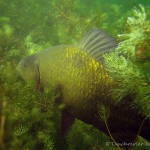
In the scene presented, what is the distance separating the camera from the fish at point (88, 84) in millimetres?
3105

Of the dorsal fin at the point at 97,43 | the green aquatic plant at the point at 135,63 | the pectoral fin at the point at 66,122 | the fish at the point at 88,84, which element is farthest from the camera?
the pectoral fin at the point at 66,122

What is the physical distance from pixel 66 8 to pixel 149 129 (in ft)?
17.7

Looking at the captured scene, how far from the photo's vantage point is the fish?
10.2 ft

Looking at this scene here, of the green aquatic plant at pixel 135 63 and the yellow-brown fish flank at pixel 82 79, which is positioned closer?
the green aquatic plant at pixel 135 63

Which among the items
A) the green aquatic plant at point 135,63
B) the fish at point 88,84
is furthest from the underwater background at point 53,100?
the fish at point 88,84

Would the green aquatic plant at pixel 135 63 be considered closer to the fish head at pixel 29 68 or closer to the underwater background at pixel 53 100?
the underwater background at pixel 53 100

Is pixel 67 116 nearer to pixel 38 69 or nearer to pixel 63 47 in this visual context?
pixel 38 69

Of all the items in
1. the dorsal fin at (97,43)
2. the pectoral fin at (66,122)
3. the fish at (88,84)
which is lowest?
the pectoral fin at (66,122)

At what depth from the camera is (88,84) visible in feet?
10.4

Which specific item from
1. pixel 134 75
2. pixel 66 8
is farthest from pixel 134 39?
pixel 66 8

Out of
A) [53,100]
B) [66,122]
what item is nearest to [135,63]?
[53,100]

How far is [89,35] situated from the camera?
341 cm

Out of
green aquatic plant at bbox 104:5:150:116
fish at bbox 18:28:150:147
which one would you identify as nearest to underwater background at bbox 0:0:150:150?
green aquatic plant at bbox 104:5:150:116

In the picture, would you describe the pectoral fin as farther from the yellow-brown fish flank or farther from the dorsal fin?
the dorsal fin
